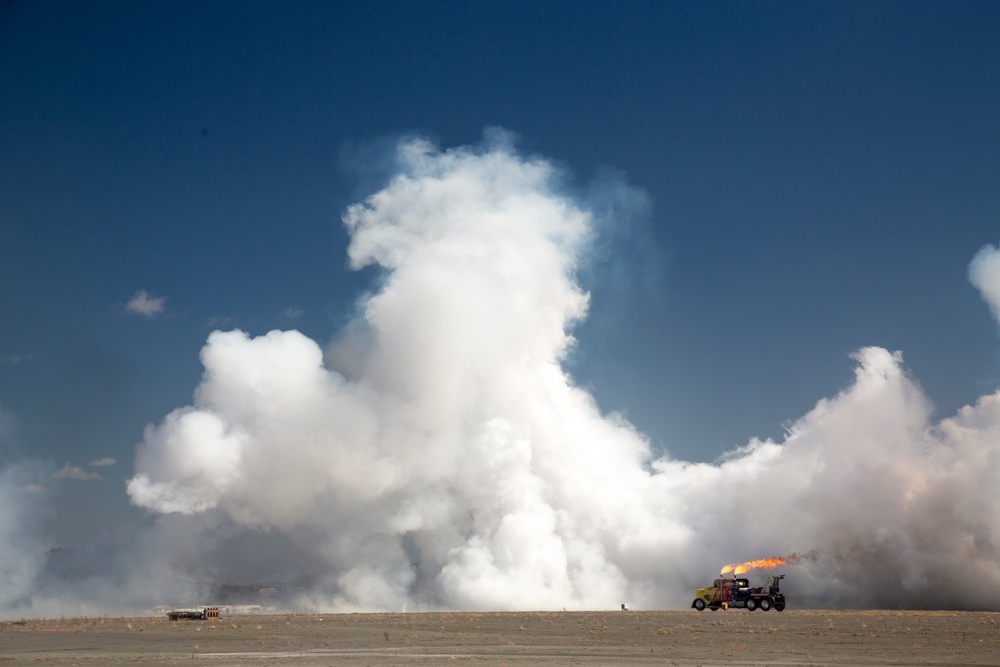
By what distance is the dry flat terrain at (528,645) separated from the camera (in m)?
53.5

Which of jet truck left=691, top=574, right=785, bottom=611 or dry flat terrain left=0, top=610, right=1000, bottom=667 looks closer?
dry flat terrain left=0, top=610, right=1000, bottom=667

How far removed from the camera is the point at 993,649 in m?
59.5

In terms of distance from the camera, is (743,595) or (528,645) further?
(743,595)

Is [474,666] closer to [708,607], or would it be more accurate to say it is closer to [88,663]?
[88,663]

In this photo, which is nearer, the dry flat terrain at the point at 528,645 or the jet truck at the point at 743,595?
the dry flat terrain at the point at 528,645

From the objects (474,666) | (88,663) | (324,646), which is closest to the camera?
(474,666)

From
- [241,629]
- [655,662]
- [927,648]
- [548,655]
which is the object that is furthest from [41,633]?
[927,648]

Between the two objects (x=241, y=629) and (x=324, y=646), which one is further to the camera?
(x=241, y=629)

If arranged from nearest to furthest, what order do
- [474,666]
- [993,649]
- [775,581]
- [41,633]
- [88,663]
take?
[474,666]
[88,663]
[993,649]
[41,633]
[775,581]

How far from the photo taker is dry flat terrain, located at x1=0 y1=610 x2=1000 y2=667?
53531 mm

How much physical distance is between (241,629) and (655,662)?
54741 mm

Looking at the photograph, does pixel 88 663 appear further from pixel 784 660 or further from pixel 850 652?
pixel 850 652

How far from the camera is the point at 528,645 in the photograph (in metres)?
64.9

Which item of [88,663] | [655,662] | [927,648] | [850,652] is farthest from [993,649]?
[88,663]
